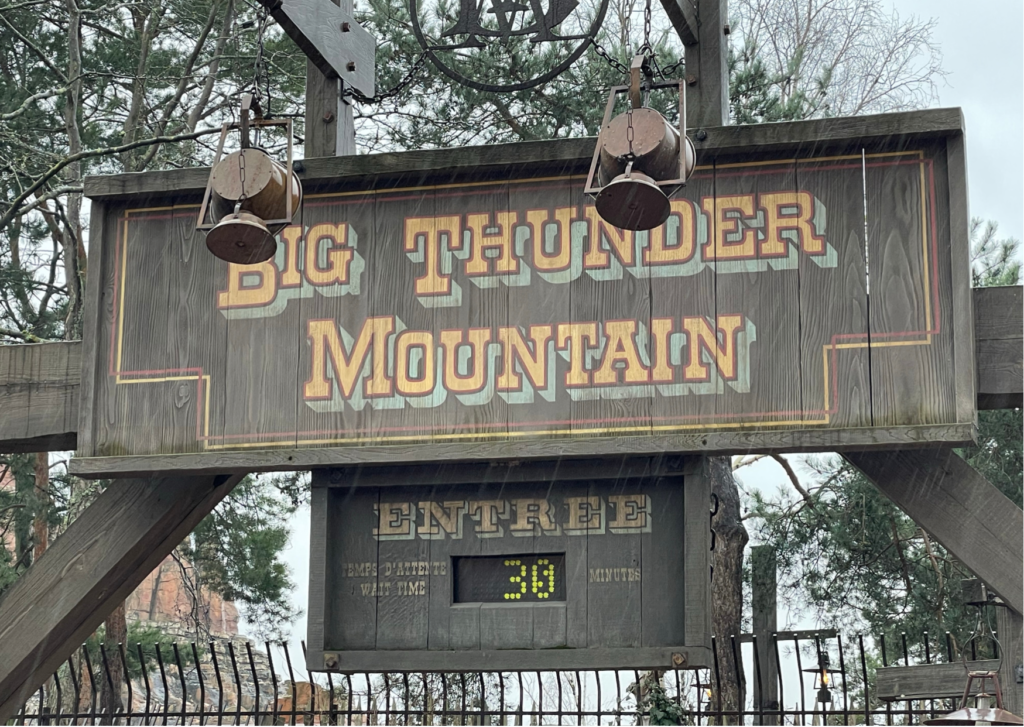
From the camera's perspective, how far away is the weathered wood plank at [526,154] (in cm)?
491

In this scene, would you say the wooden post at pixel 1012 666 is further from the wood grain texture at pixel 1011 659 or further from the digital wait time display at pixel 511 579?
the digital wait time display at pixel 511 579

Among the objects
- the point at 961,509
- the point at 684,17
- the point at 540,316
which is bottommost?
the point at 961,509

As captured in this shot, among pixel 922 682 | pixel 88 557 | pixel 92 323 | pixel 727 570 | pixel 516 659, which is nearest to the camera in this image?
pixel 516 659

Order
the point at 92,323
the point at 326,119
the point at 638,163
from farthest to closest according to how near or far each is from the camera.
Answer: the point at 326,119, the point at 92,323, the point at 638,163

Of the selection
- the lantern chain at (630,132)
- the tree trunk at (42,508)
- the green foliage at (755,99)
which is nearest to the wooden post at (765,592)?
the green foliage at (755,99)

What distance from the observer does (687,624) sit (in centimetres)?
495

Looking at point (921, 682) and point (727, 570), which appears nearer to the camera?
point (921, 682)

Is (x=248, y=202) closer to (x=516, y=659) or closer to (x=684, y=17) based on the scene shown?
(x=684, y=17)

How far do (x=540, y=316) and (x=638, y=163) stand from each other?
0.89m

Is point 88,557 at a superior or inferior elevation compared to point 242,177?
inferior

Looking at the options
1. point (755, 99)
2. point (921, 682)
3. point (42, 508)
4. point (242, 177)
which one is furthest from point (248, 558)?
point (242, 177)

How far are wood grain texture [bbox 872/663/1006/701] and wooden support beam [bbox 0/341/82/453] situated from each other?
3980mm

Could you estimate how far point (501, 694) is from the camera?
21.4 feet

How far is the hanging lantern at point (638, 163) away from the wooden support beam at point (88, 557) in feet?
6.71
